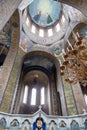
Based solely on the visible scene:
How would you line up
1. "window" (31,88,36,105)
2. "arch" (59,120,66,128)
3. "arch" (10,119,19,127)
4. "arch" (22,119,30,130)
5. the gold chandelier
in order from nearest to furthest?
1. the gold chandelier
2. "arch" (22,119,30,130)
3. "arch" (10,119,19,127)
4. "arch" (59,120,66,128)
5. "window" (31,88,36,105)

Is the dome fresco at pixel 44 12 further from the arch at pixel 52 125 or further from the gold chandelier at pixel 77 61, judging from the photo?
the arch at pixel 52 125

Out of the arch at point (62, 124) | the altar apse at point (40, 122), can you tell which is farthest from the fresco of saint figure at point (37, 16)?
the arch at point (62, 124)

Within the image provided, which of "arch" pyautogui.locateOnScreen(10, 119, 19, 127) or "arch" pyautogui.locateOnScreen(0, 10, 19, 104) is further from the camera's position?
"arch" pyautogui.locateOnScreen(0, 10, 19, 104)

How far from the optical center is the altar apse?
Answer: 256 inches

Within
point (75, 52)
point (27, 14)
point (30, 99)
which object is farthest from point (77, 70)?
point (27, 14)

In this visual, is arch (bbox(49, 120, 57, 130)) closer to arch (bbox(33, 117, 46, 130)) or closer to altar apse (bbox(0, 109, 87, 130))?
altar apse (bbox(0, 109, 87, 130))

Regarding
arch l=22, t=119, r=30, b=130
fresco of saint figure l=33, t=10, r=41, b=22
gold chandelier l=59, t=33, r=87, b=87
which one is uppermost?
fresco of saint figure l=33, t=10, r=41, b=22

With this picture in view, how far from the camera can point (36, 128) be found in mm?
6449

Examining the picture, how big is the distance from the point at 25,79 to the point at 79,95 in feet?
19.8

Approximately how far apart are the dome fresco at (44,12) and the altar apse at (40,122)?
28.7 ft

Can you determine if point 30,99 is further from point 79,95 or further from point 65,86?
point 79,95

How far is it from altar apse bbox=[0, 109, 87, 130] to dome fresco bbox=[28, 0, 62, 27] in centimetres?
875

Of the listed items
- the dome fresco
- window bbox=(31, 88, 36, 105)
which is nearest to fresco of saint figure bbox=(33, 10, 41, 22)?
the dome fresco

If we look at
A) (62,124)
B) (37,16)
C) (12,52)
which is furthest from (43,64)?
(62,124)
